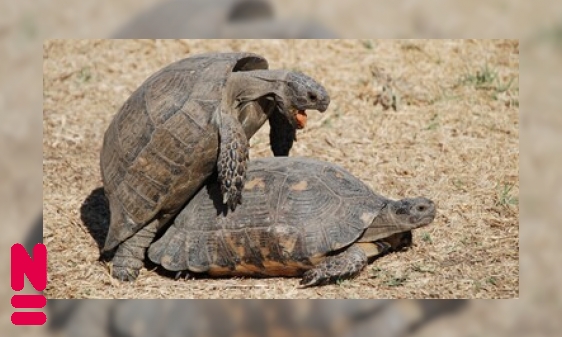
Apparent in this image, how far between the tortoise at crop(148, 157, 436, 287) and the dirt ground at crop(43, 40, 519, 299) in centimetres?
13

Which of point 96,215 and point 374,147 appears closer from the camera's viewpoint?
point 96,215

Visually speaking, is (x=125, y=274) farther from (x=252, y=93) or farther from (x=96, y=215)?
(x=252, y=93)

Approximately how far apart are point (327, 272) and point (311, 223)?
0.34 meters

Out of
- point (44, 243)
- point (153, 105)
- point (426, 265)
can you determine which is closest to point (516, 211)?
point (426, 265)

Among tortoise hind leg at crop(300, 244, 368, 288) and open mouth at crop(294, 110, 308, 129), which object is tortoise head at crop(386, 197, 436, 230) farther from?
open mouth at crop(294, 110, 308, 129)

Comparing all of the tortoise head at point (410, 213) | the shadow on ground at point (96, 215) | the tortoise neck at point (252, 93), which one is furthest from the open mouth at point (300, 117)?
the shadow on ground at point (96, 215)

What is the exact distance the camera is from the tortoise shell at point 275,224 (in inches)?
243

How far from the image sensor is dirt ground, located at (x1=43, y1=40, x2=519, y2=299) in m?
6.36

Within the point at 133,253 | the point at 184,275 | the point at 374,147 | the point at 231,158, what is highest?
the point at 374,147

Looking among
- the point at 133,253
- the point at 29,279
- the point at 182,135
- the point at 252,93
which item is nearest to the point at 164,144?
the point at 182,135

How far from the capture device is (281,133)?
714 centimetres

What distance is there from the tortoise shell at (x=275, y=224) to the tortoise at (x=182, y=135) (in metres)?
0.14

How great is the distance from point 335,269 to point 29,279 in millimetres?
2017

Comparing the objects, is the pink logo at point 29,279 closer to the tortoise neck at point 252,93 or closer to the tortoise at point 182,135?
the tortoise at point 182,135
